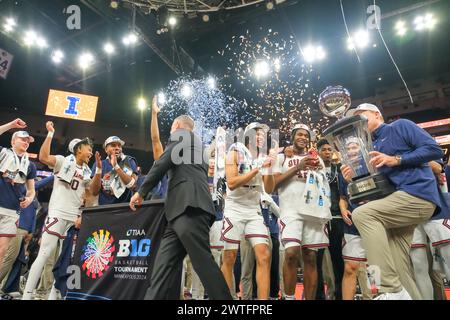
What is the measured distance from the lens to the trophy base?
2502 millimetres

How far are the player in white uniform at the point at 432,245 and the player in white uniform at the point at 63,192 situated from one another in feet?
13.0

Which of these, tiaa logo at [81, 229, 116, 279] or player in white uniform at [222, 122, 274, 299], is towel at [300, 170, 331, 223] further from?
tiaa logo at [81, 229, 116, 279]

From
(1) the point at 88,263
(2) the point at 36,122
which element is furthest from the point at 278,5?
(2) the point at 36,122

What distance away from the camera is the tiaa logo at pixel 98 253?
3246 millimetres

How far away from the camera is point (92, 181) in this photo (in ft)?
14.0

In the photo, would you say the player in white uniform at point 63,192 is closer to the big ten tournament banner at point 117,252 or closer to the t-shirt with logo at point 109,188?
the t-shirt with logo at point 109,188

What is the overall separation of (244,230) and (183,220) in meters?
1.12

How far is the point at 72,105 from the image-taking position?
14.4 meters

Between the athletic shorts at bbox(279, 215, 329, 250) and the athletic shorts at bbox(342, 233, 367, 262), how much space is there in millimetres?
474

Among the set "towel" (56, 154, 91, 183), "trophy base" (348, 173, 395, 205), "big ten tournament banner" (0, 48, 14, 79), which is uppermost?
"big ten tournament banner" (0, 48, 14, 79)

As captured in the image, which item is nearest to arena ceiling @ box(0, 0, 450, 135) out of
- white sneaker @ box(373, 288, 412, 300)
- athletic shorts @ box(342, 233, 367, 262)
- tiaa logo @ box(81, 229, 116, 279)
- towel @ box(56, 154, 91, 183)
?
towel @ box(56, 154, 91, 183)

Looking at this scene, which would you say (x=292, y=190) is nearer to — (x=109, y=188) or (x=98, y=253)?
(x=98, y=253)

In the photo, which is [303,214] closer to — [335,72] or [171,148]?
[171,148]

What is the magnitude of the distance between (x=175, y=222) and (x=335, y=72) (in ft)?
43.4
